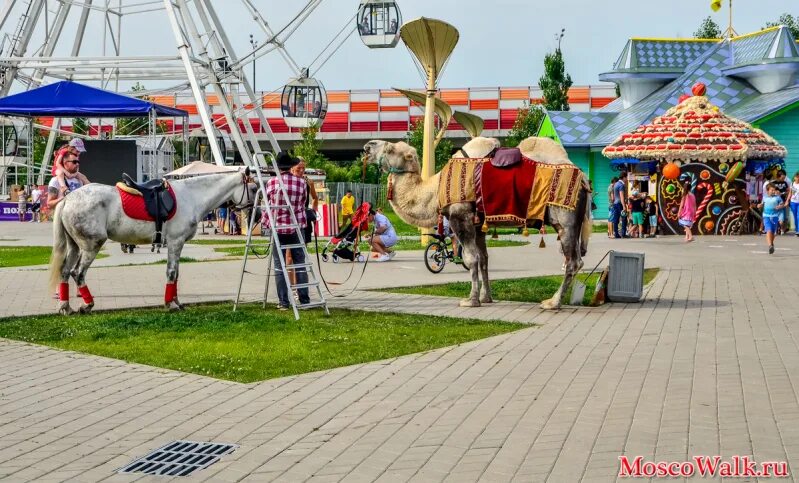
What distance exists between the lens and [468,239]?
15.4 meters

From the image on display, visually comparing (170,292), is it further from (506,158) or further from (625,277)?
(625,277)

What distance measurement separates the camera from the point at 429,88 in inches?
1099

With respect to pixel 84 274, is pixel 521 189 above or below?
above

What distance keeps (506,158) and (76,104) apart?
25906 mm

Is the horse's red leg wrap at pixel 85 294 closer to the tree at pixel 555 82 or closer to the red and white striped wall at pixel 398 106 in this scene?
the tree at pixel 555 82

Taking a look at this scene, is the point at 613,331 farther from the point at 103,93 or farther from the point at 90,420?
the point at 103,93

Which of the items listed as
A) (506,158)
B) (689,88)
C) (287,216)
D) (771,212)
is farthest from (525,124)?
(287,216)

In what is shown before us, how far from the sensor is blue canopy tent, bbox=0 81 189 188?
3734 centimetres

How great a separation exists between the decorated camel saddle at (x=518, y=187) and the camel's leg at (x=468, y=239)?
0.22 meters

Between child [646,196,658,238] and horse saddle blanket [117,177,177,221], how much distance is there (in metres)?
23.4

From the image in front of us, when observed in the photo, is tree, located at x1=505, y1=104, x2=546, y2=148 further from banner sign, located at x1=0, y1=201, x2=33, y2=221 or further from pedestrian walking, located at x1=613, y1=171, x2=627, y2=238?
pedestrian walking, located at x1=613, y1=171, x2=627, y2=238

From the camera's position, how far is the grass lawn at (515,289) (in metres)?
16.5

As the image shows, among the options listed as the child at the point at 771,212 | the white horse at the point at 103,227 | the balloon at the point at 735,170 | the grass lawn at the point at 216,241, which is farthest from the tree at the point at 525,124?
the white horse at the point at 103,227

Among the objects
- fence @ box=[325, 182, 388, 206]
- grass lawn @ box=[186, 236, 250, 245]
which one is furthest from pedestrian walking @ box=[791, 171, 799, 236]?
fence @ box=[325, 182, 388, 206]
